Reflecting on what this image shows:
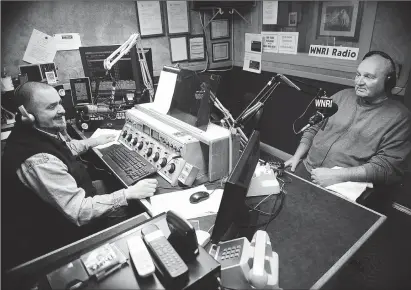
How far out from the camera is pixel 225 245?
103 cm

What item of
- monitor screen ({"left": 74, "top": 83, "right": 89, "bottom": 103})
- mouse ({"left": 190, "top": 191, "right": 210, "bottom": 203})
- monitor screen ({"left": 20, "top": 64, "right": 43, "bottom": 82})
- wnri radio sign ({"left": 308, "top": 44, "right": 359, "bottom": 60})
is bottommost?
mouse ({"left": 190, "top": 191, "right": 210, "bottom": 203})

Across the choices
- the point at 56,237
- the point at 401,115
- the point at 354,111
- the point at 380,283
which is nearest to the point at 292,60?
the point at 354,111

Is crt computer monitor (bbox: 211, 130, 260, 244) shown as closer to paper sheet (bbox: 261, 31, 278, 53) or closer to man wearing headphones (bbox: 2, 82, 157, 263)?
man wearing headphones (bbox: 2, 82, 157, 263)

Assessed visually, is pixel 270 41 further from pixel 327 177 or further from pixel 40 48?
pixel 40 48

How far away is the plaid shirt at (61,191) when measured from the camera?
4.05 feet

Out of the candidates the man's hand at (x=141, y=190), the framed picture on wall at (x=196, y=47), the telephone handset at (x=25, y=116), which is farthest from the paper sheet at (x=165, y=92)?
the framed picture on wall at (x=196, y=47)

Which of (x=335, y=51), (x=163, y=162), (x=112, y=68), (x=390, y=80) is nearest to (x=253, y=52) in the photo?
(x=335, y=51)

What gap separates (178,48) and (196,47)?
0.26 meters

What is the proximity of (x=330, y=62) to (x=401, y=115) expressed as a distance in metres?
1.01

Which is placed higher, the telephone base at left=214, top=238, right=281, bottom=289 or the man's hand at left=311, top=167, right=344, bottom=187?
the telephone base at left=214, top=238, right=281, bottom=289

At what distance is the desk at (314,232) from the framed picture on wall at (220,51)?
2473 millimetres

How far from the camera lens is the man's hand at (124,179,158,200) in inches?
55.7

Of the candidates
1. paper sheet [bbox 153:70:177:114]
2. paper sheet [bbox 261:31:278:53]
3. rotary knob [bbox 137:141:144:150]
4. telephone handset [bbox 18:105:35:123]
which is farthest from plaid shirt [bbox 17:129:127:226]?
paper sheet [bbox 261:31:278:53]

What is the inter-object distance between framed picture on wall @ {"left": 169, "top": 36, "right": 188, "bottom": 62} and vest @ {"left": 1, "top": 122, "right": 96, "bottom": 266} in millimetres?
2116
